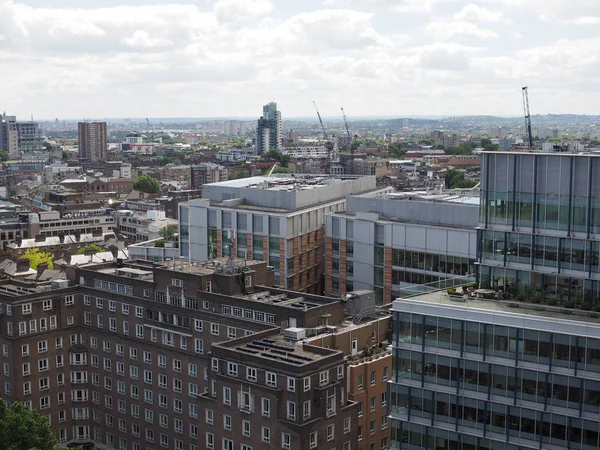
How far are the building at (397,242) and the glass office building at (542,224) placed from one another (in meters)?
24.5

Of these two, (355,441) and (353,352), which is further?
(353,352)

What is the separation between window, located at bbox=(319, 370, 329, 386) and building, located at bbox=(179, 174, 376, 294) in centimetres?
3281

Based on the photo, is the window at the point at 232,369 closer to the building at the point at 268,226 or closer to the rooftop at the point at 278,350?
the rooftop at the point at 278,350

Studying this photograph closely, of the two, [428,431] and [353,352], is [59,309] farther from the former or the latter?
[428,431]

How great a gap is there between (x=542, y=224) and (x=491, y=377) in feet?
31.9

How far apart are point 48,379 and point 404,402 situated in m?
45.7

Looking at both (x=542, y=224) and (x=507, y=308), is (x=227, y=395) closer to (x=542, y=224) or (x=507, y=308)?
(x=507, y=308)

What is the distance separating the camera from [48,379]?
8581 centimetres

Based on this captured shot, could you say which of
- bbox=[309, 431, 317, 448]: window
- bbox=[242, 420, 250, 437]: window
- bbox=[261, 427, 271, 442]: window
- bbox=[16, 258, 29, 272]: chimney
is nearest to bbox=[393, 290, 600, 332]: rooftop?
bbox=[309, 431, 317, 448]: window

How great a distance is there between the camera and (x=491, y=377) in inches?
1928

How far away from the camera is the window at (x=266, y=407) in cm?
5875

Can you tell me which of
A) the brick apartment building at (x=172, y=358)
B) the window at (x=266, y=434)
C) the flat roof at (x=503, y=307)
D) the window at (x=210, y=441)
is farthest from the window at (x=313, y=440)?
the flat roof at (x=503, y=307)

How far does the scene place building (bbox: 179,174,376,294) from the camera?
306 feet

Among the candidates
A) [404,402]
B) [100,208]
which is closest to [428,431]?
[404,402]
